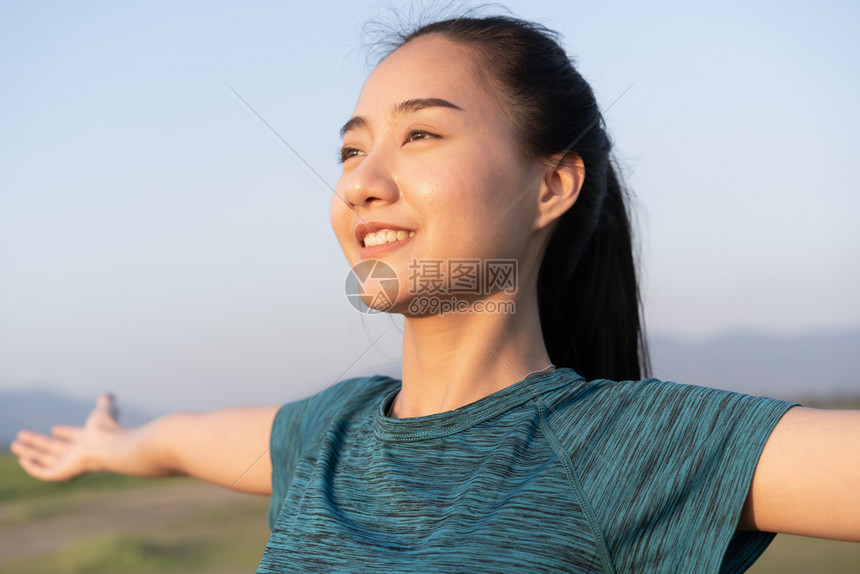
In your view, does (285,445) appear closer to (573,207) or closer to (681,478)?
(573,207)

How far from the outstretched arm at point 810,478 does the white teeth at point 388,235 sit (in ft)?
2.55

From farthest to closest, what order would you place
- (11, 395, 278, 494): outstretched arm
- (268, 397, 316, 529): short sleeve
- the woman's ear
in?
(11, 395, 278, 494): outstretched arm < (268, 397, 316, 529): short sleeve < the woman's ear

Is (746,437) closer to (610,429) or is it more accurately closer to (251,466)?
(610,429)

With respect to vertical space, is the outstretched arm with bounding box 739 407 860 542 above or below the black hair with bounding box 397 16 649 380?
below

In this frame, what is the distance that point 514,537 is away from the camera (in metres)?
1.25

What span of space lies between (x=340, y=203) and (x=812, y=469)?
105 cm

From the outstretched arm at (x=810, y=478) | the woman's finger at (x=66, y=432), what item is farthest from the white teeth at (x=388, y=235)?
the woman's finger at (x=66, y=432)

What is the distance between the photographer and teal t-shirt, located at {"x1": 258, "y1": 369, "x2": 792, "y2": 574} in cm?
120

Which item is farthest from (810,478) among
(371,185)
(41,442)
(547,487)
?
(41,442)

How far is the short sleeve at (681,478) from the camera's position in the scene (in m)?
1.17

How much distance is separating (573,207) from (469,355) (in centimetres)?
51

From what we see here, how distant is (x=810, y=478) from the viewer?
1.09 m

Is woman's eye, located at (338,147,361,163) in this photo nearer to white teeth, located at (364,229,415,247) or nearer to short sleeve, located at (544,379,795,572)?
white teeth, located at (364,229,415,247)

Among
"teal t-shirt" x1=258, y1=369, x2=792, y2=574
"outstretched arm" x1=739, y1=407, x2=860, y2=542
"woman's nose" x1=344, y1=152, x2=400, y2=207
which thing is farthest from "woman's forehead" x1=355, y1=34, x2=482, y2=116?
"outstretched arm" x1=739, y1=407, x2=860, y2=542
